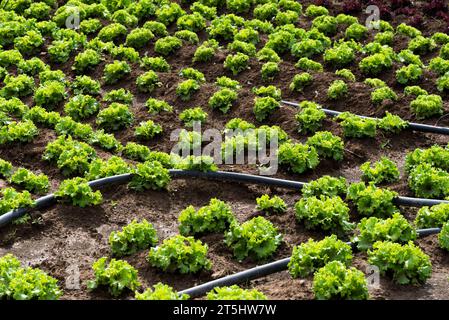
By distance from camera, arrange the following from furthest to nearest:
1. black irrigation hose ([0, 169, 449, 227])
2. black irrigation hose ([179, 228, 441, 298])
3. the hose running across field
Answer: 1. black irrigation hose ([0, 169, 449, 227])
2. the hose running across field
3. black irrigation hose ([179, 228, 441, 298])

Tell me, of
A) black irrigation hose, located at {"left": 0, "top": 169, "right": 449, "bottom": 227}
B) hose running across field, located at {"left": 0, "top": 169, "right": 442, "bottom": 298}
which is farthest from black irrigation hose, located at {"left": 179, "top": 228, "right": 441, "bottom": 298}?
black irrigation hose, located at {"left": 0, "top": 169, "right": 449, "bottom": 227}

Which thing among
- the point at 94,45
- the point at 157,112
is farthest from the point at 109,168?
the point at 94,45

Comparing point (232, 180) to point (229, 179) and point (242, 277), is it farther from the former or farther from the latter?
point (242, 277)

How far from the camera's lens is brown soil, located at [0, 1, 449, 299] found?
8.66m

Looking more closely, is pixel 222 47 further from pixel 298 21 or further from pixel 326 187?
pixel 326 187

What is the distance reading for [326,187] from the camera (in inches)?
398

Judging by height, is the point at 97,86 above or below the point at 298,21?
below

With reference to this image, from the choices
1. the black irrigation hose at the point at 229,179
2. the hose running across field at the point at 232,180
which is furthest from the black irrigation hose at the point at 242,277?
the black irrigation hose at the point at 229,179

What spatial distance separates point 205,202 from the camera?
34.4 ft

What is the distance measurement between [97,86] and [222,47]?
3194mm

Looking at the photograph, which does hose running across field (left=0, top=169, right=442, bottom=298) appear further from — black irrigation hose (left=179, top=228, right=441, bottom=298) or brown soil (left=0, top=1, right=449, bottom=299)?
brown soil (left=0, top=1, right=449, bottom=299)

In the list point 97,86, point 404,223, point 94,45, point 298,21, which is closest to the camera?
point 404,223
